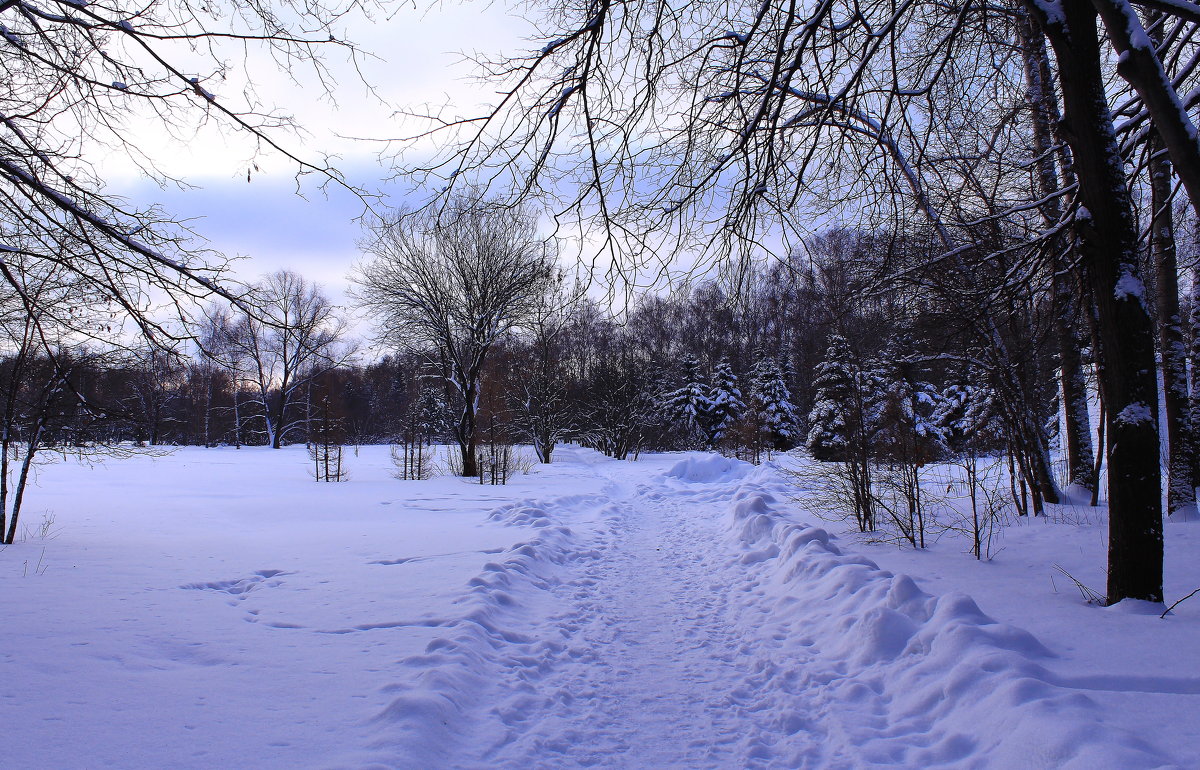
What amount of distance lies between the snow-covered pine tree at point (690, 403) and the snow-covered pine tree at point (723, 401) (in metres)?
0.40

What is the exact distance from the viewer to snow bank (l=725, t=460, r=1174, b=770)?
2387 millimetres

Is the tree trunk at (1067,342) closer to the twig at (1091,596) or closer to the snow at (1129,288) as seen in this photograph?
the snow at (1129,288)

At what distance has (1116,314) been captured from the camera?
4.11m

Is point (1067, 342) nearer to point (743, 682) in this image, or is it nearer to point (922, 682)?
point (922, 682)

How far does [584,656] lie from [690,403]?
35.5m

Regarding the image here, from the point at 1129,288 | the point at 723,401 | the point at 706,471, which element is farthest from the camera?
the point at 723,401

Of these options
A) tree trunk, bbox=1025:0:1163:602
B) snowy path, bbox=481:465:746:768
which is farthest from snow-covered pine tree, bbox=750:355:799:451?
tree trunk, bbox=1025:0:1163:602

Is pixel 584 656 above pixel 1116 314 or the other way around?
the other way around

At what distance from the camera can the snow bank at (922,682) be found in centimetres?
239

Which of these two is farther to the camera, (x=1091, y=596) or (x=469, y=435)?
(x=469, y=435)

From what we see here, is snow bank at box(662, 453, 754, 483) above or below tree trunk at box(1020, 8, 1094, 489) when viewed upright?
below

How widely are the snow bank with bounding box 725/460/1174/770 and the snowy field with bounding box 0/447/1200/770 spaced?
1 cm

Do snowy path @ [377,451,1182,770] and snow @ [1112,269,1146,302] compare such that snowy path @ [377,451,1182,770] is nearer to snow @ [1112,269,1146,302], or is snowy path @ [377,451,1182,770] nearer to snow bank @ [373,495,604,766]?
snow bank @ [373,495,604,766]

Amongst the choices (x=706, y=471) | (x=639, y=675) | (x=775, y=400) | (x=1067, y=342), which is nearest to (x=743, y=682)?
(x=639, y=675)
